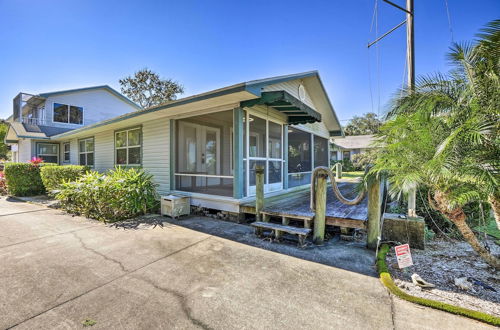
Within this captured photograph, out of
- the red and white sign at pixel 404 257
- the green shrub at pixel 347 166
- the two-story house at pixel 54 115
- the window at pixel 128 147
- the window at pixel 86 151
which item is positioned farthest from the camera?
the green shrub at pixel 347 166

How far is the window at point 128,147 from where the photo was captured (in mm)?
8266

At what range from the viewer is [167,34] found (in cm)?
974

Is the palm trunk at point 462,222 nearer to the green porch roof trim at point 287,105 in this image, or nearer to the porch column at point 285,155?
the green porch roof trim at point 287,105

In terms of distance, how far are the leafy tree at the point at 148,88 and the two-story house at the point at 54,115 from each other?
7.51 m

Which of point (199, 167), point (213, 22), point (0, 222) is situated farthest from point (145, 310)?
point (213, 22)

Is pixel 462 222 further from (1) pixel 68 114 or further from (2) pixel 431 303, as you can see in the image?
(1) pixel 68 114

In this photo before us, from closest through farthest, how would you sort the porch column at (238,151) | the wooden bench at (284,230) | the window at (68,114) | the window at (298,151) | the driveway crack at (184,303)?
the driveway crack at (184,303) → the wooden bench at (284,230) → the porch column at (238,151) → the window at (298,151) → the window at (68,114)

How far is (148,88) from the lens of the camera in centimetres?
2728

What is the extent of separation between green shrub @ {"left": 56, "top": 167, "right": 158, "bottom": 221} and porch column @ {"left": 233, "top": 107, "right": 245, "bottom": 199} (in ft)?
8.56

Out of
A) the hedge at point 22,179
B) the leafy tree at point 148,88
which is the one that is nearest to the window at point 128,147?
the hedge at point 22,179

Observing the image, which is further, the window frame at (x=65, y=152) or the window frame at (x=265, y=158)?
the window frame at (x=65, y=152)

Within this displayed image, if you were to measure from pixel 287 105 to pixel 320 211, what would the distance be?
3.03m

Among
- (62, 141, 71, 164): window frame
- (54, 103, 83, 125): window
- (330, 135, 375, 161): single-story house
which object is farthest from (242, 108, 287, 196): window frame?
(330, 135, 375, 161): single-story house

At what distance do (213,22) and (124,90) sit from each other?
2298 cm
